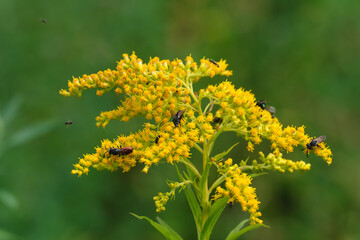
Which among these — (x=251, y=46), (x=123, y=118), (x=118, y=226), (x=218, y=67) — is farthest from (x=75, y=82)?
(x=251, y=46)

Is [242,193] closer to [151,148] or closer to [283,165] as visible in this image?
[283,165]

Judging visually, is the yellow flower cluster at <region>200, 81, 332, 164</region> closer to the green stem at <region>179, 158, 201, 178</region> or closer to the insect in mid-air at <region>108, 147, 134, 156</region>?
the green stem at <region>179, 158, 201, 178</region>

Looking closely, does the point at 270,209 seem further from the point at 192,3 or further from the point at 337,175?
the point at 192,3

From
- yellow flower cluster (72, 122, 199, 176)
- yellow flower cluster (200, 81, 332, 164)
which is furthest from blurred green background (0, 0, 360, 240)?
yellow flower cluster (200, 81, 332, 164)

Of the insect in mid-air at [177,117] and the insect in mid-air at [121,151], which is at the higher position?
the insect in mid-air at [177,117]

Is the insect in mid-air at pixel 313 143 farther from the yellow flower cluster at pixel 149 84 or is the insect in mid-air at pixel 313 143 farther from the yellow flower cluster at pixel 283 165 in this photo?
the yellow flower cluster at pixel 149 84

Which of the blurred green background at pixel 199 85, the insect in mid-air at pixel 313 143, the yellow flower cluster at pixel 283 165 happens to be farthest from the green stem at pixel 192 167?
the blurred green background at pixel 199 85

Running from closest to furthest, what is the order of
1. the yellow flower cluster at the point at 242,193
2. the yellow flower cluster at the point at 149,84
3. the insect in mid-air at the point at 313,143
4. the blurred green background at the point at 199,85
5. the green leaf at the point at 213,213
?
1. the yellow flower cluster at the point at 242,193
2. the green leaf at the point at 213,213
3. the yellow flower cluster at the point at 149,84
4. the insect in mid-air at the point at 313,143
5. the blurred green background at the point at 199,85
